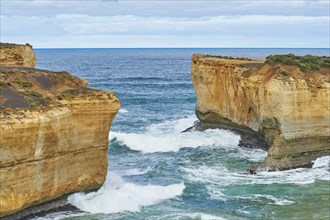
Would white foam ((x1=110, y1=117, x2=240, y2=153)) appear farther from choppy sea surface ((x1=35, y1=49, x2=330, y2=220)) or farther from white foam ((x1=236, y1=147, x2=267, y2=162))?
white foam ((x1=236, y1=147, x2=267, y2=162))

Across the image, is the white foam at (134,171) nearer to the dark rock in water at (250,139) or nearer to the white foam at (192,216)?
the white foam at (192,216)

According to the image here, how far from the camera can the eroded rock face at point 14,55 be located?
1478 inches

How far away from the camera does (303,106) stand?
3262cm

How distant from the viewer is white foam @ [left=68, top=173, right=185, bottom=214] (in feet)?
80.5

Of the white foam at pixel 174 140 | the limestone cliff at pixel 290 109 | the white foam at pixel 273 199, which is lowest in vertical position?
the white foam at pixel 273 199

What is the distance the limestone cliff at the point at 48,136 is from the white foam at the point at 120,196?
53 cm

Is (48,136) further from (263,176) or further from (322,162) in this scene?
(322,162)

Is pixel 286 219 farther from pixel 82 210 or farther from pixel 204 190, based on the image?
pixel 82 210

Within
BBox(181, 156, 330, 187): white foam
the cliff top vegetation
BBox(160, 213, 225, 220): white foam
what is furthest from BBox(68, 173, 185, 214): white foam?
the cliff top vegetation

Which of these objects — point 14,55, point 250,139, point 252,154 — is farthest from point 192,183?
point 14,55

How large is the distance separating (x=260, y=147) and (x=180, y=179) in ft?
30.2

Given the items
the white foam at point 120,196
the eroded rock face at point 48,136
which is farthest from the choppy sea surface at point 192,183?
the eroded rock face at point 48,136

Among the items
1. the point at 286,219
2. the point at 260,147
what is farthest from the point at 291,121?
the point at 286,219

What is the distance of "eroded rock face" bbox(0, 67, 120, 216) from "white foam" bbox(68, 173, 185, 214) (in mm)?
534
